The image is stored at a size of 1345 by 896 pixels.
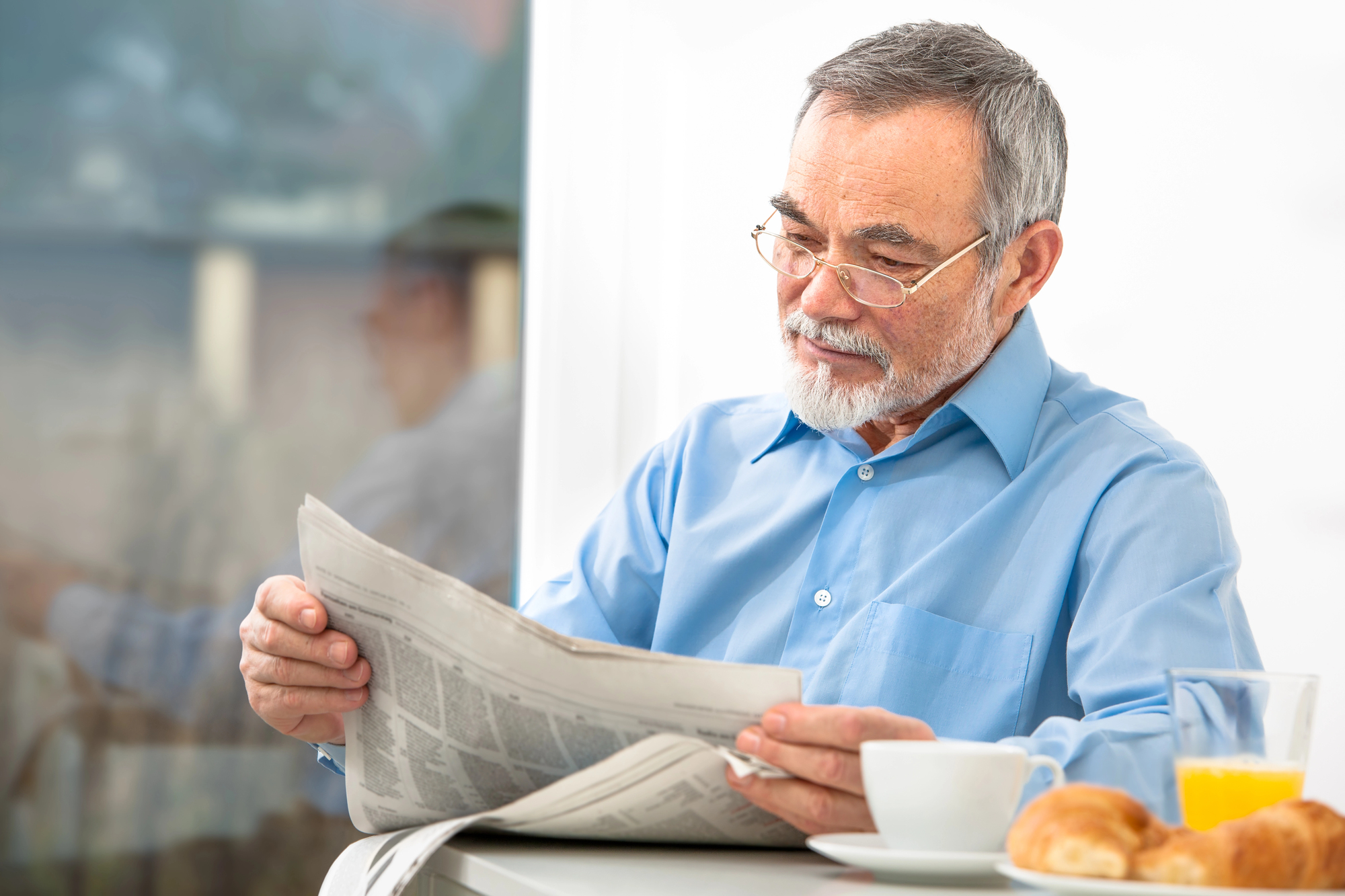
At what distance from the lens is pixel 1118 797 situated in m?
0.52

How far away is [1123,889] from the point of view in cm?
48

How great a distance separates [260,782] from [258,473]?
0.55m

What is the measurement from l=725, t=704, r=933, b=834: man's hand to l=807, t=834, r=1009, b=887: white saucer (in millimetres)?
49

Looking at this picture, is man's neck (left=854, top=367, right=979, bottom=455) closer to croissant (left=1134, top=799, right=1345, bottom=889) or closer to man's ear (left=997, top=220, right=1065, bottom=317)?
man's ear (left=997, top=220, right=1065, bottom=317)

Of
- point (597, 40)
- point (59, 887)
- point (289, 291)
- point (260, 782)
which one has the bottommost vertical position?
point (59, 887)

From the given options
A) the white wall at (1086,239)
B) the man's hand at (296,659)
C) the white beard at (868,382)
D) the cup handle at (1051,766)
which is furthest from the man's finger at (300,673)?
the white wall at (1086,239)

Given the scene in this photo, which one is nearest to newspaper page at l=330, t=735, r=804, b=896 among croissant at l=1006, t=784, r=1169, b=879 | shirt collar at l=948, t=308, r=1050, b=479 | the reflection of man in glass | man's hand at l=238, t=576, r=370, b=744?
man's hand at l=238, t=576, r=370, b=744

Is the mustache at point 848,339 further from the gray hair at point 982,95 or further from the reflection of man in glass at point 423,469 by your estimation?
the reflection of man in glass at point 423,469

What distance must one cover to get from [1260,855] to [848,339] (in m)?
0.82

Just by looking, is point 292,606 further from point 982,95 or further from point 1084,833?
point 982,95

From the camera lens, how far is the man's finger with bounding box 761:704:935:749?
68 centimetres

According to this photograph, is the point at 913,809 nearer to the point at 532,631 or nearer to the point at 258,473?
the point at 532,631

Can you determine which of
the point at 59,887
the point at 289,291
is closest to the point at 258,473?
the point at 289,291

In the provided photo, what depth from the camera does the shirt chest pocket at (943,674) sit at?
41.8 inches
